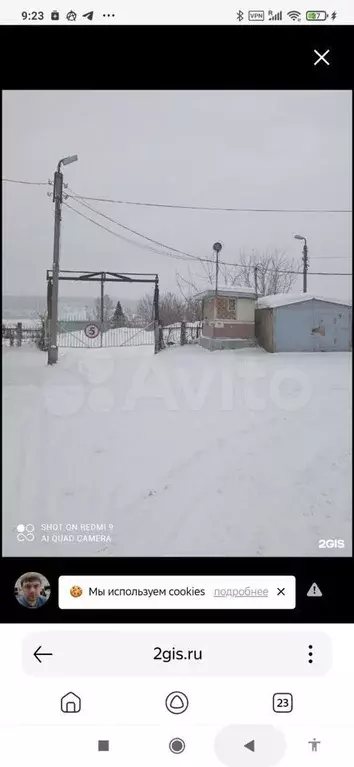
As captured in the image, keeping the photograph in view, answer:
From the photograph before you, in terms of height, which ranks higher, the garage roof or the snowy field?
the garage roof

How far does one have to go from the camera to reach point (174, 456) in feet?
8.30

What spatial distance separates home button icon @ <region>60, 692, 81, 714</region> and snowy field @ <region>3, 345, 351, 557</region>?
1.94 feet

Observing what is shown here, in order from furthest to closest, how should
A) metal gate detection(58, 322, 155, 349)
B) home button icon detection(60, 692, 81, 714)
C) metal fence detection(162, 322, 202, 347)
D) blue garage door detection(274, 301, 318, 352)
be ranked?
metal fence detection(162, 322, 202, 347) < blue garage door detection(274, 301, 318, 352) < metal gate detection(58, 322, 155, 349) < home button icon detection(60, 692, 81, 714)

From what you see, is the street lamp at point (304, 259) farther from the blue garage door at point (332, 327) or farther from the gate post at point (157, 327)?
the gate post at point (157, 327)

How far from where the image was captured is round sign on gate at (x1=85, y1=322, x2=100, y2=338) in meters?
3.33

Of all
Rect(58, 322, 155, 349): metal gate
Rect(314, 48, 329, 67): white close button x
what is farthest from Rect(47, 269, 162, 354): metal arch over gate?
Rect(314, 48, 329, 67): white close button x

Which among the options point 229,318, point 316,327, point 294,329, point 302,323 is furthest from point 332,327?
point 302,323

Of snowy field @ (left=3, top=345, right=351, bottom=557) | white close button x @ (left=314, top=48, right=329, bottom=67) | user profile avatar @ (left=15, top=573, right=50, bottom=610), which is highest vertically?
white close button x @ (left=314, top=48, right=329, bottom=67)

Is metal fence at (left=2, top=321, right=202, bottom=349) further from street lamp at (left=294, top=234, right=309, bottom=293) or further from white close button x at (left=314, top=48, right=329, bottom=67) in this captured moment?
white close button x at (left=314, top=48, right=329, bottom=67)

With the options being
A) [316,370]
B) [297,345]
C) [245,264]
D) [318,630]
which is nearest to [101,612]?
[318,630]

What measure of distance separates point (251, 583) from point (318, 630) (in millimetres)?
367

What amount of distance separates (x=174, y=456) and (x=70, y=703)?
4.38ft

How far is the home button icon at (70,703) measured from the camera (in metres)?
1.71
